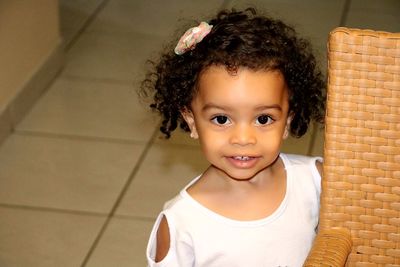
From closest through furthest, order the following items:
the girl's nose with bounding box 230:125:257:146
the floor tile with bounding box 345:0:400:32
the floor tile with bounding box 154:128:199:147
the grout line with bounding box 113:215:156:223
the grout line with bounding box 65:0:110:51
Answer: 1. the girl's nose with bounding box 230:125:257:146
2. the grout line with bounding box 113:215:156:223
3. the floor tile with bounding box 154:128:199:147
4. the grout line with bounding box 65:0:110:51
5. the floor tile with bounding box 345:0:400:32

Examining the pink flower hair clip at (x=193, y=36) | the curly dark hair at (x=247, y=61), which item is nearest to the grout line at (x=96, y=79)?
the curly dark hair at (x=247, y=61)

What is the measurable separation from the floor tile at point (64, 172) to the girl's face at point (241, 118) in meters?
1.13

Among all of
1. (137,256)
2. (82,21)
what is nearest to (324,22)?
(82,21)

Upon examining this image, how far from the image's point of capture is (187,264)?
141 centimetres

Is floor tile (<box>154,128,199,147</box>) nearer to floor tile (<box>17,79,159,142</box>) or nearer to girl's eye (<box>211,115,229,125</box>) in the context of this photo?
floor tile (<box>17,79,159,142</box>)

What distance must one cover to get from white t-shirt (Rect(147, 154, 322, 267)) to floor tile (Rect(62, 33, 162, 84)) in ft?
5.73

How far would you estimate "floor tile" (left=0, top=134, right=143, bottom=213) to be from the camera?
8.15 feet

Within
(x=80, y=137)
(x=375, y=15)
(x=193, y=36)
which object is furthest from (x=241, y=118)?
(x=375, y=15)

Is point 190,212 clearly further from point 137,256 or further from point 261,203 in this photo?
Answer: point 137,256

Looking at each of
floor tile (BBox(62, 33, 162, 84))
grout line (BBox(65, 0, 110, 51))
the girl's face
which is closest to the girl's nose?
the girl's face

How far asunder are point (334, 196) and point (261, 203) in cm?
21

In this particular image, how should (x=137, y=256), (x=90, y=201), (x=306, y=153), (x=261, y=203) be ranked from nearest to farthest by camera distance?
(x=261, y=203)
(x=137, y=256)
(x=90, y=201)
(x=306, y=153)

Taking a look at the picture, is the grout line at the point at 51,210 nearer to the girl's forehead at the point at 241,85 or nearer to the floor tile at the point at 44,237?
the floor tile at the point at 44,237

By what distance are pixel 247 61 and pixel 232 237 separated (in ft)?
0.93
